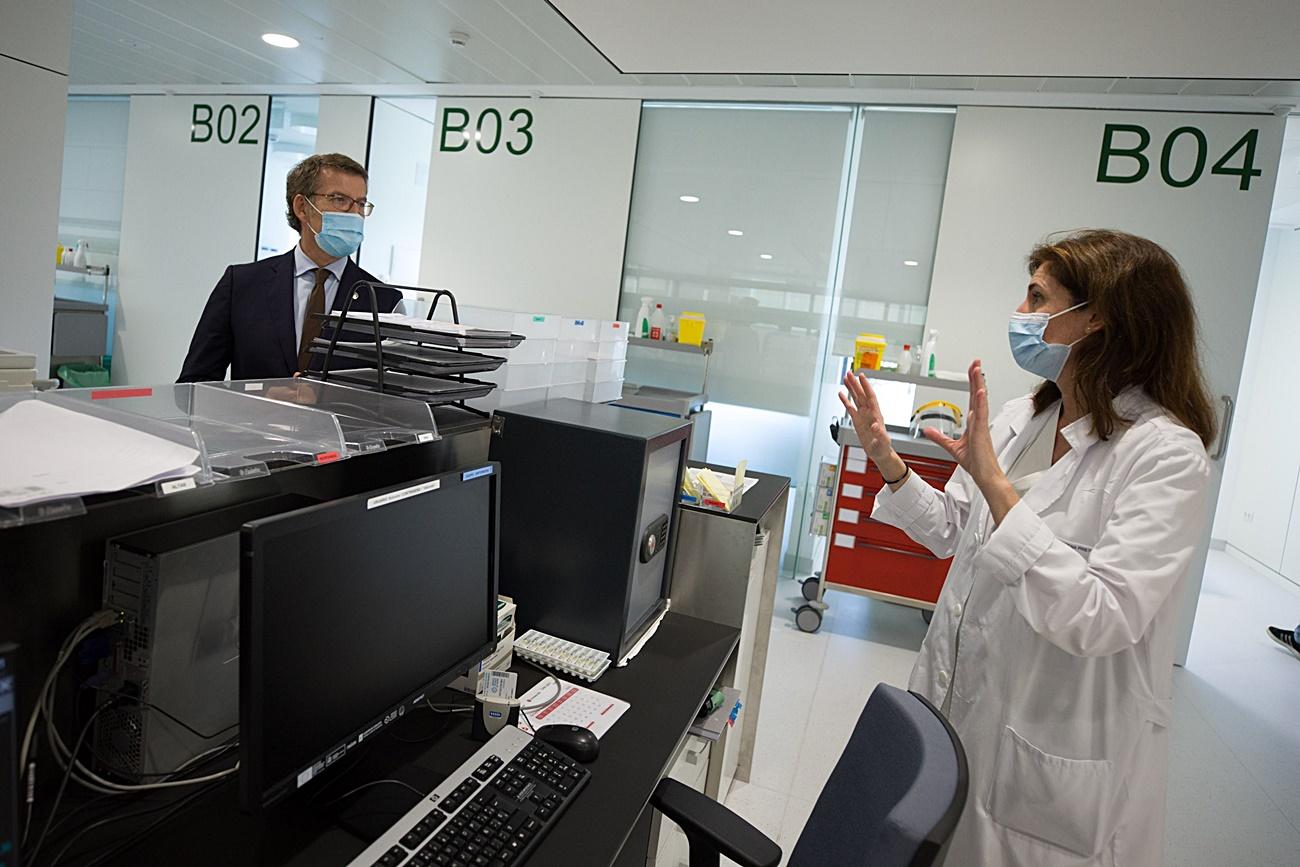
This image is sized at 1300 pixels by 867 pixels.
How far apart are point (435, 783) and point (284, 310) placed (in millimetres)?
1604

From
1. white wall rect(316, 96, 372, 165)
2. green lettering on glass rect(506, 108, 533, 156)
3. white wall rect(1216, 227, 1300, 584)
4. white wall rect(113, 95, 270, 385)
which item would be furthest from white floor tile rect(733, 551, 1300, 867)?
white wall rect(113, 95, 270, 385)

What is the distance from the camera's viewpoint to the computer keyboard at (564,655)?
1.55m

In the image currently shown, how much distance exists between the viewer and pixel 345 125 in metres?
5.73

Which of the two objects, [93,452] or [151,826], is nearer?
[93,452]

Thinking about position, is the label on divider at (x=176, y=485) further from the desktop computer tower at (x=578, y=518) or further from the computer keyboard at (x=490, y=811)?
the desktop computer tower at (x=578, y=518)

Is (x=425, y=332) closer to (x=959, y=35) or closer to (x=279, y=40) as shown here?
(x=959, y=35)

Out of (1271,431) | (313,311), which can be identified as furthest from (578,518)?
(1271,431)

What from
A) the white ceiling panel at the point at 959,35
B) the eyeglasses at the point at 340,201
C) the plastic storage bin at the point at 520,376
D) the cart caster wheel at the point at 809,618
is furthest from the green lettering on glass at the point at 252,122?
the cart caster wheel at the point at 809,618

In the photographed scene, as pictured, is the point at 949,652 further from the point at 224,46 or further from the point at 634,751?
the point at 224,46

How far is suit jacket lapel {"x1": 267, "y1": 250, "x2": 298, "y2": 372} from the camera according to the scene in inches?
90.0

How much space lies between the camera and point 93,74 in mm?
6180

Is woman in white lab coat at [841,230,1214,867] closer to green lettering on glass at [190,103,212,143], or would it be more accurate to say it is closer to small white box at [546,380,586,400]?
small white box at [546,380,586,400]

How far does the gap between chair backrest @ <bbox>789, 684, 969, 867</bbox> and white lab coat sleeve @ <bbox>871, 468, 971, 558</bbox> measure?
0.70 meters

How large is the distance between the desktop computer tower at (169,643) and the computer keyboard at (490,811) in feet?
1.01
